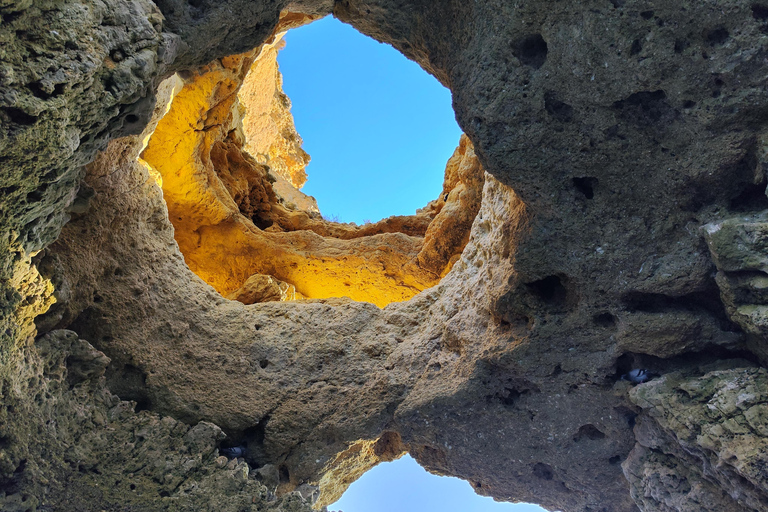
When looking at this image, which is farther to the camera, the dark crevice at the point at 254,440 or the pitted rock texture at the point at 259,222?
the pitted rock texture at the point at 259,222

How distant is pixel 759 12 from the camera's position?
3553mm

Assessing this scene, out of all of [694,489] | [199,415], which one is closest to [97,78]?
[199,415]

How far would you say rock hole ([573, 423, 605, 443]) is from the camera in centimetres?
535

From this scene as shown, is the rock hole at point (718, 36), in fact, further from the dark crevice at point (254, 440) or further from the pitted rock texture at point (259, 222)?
the dark crevice at point (254, 440)

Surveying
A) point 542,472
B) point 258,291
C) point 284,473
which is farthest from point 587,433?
point 258,291

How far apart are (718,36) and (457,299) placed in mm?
3632

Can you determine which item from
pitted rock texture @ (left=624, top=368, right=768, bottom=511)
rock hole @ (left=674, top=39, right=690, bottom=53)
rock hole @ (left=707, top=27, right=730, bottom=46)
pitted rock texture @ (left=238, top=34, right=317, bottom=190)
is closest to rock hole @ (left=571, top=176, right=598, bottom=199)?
rock hole @ (left=674, top=39, right=690, bottom=53)

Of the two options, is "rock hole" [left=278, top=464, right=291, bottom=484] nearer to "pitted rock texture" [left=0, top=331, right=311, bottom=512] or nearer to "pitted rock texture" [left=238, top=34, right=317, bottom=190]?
"pitted rock texture" [left=0, top=331, right=311, bottom=512]

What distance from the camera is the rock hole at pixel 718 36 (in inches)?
144

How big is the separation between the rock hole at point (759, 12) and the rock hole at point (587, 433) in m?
3.85

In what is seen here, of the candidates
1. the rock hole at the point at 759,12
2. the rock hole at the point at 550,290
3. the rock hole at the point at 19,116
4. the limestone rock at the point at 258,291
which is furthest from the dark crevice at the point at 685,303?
the limestone rock at the point at 258,291

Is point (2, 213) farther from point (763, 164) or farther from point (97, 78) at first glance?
point (763, 164)

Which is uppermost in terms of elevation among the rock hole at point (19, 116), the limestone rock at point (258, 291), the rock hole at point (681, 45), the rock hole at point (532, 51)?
the limestone rock at point (258, 291)

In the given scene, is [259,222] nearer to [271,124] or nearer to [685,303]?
[271,124]
